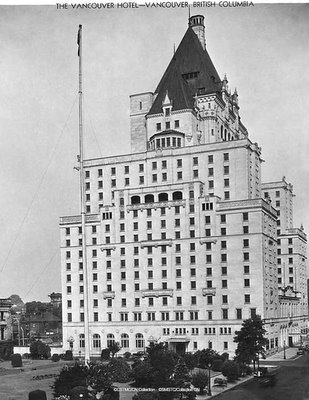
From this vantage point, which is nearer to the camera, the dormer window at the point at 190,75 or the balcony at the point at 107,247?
the balcony at the point at 107,247

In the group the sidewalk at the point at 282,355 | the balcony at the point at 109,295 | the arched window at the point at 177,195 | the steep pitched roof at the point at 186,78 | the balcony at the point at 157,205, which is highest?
the steep pitched roof at the point at 186,78

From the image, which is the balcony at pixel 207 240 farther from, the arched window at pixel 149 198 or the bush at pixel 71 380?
the bush at pixel 71 380

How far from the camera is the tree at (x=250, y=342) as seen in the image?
4916cm

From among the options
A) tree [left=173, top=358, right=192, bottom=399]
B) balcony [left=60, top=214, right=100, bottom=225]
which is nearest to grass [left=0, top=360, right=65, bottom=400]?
tree [left=173, top=358, right=192, bottom=399]

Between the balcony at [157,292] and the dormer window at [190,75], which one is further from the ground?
the dormer window at [190,75]

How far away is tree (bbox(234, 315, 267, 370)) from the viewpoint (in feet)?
161

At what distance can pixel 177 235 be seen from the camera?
66.2m

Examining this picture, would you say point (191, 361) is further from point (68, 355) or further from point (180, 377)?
point (68, 355)

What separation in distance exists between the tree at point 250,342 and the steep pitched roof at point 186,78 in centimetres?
3080

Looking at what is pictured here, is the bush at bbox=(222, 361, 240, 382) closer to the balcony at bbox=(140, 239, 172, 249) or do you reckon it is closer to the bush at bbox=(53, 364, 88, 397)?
the bush at bbox=(53, 364, 88, 397)

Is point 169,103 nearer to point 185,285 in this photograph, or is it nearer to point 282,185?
point 282,185

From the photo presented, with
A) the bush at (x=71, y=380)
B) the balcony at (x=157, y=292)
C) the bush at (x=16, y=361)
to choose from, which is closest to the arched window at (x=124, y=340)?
the balcony at (x=157, y=292)

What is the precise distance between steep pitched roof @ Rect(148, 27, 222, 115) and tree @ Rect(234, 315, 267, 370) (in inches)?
1213

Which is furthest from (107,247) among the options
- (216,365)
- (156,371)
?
(156,371)
